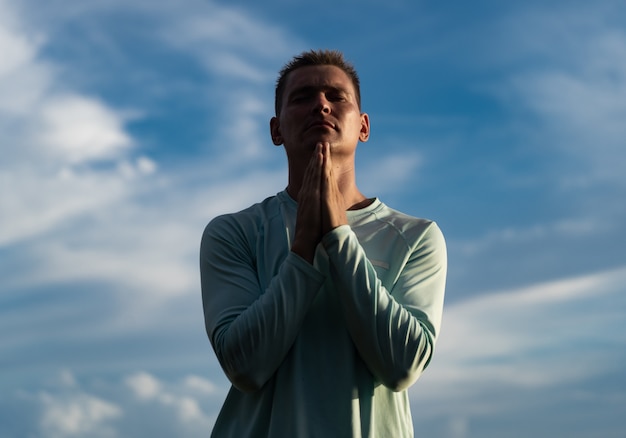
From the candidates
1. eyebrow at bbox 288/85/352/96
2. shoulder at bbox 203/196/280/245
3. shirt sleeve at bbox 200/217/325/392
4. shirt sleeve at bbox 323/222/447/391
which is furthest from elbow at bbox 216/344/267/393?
eyebrow at bbox 288/85/352/96

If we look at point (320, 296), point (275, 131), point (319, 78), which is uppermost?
point (319, 78)

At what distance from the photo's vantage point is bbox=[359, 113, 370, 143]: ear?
19.9ft

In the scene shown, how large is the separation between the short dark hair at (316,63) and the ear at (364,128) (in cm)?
12

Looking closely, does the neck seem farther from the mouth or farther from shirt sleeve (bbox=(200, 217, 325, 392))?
shirt sleeve (bbox=(200, 217, 325, 392))

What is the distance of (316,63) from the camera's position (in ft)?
19.3

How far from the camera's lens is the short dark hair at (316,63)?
5.89m

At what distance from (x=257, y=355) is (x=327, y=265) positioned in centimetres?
69

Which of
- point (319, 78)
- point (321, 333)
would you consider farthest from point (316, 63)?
point (321, 333)

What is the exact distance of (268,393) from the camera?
5.08m

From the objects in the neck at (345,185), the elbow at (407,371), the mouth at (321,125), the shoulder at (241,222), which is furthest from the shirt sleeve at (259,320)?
the mouth at (321,125)

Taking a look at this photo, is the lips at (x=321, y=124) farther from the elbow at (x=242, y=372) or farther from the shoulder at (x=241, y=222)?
the elbow at (x=242, y=372)

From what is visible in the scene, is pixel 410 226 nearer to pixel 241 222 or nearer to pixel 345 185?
pixel 345 185

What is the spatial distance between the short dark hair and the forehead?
0.06m

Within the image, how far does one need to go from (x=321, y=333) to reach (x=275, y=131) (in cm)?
156
